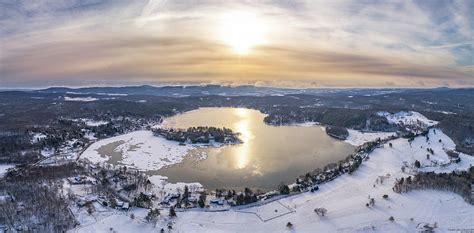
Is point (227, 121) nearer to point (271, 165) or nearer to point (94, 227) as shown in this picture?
point (271, 165)

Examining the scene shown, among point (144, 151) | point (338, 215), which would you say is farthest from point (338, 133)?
point (338, 215)

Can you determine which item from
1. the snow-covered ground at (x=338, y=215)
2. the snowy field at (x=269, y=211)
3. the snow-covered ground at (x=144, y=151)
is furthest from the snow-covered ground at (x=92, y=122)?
the snowy field at (x=269, y=211)

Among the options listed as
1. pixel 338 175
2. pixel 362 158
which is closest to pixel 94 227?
pixel 338 175

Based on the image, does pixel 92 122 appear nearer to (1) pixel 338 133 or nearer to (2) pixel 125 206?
(1) pixel 338 133

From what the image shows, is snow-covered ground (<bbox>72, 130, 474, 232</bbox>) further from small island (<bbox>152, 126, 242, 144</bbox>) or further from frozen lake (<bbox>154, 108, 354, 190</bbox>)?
small island (<bbox>152, 126, 242, 144</bbox>)

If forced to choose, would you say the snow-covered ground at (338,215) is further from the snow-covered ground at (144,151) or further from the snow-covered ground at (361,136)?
the snow-covered ground at (361,136)

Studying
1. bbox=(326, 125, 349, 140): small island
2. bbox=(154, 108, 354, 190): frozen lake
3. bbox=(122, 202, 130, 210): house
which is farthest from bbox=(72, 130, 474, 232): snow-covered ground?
bbox=(326, 125, 349, 140): small island
